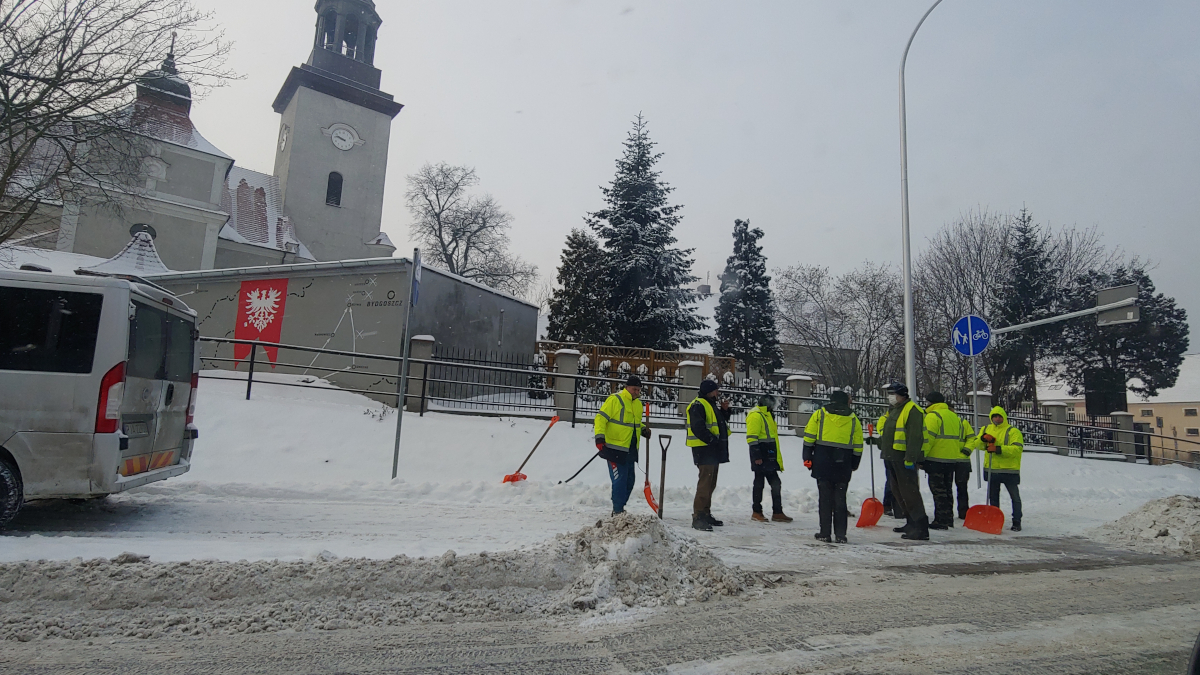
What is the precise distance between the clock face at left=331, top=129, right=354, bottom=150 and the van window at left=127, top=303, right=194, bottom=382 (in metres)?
38.9

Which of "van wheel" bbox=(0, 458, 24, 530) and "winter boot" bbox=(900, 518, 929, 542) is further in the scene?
"winter boot" bbox=(900, 518, 929, 542)

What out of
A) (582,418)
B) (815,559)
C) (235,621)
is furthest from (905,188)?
(235,621)

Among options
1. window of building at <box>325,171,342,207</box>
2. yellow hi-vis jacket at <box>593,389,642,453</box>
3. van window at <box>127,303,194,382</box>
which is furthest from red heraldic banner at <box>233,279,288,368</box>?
window of building at <box>325,171,342,207</box>

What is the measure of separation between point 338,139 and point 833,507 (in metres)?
41.9

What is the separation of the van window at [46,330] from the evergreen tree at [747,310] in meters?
32.2

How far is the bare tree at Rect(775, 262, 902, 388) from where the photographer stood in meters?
28.8

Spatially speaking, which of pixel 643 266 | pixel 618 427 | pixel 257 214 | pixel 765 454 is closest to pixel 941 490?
pixel 765 454

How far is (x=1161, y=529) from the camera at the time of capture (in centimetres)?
780

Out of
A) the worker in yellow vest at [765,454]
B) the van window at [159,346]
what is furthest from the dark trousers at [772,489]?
the van window at [159,346]

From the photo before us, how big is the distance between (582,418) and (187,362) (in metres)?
7.77

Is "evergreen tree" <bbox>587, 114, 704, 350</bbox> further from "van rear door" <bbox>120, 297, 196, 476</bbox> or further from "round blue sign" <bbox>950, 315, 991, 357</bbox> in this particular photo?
"van rear door" <bbox>120, 297, 196, 476</bbox>

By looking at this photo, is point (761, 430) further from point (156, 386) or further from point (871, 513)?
point (156, 386)

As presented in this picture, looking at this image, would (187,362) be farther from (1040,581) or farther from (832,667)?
(1040,581)

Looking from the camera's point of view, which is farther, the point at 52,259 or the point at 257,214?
the point at 257,214
